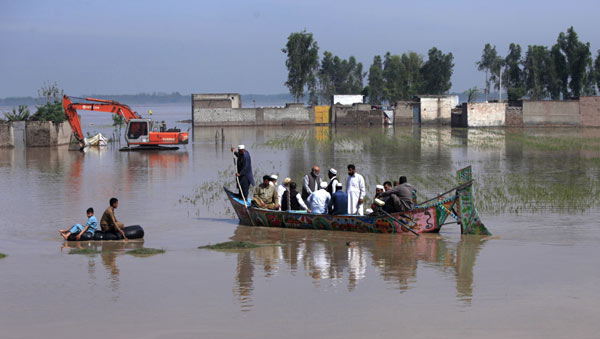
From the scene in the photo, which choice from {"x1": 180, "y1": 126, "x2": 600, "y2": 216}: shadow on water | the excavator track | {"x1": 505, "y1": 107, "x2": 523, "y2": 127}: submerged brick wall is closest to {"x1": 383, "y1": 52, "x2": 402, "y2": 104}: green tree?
{"x1": 505, "y1": 107, "x2": 523, "y2": 127}: submerged brick wall

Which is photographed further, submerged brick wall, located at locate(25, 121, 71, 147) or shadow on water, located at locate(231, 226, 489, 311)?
submerged brick wall, located at locate(25, 121, 71, 147)

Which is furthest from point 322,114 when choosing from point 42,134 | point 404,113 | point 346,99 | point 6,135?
point 6,135

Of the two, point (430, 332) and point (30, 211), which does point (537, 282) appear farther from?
point (30, 211)

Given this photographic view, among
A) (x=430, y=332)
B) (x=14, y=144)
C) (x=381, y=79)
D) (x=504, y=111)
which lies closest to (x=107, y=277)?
(x=430, y=332)

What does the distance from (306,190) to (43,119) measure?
2909 centimetres

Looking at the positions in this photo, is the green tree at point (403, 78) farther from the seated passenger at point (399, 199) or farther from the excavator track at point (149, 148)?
the seated passenger at point (399, 199)

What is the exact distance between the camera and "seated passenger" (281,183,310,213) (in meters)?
15.1

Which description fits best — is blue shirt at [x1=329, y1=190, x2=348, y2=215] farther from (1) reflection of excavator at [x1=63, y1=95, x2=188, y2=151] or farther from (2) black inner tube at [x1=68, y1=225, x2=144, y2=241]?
(1) reflection of excavator at [x1=63, y1=95, x2=188, y2=151]

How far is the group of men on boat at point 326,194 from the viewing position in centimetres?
1420

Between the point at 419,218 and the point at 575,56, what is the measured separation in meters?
62.4

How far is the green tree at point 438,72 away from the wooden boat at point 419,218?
266 ft

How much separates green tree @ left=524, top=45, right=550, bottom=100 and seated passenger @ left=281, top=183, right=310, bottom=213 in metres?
70.0

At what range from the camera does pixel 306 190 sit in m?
15.5

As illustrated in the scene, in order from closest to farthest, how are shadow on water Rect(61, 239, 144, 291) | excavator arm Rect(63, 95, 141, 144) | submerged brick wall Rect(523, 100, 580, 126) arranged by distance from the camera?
1. shadow on water Rect(61, 239, 144, 291)
2. excavator arm Rect(63, 95, 141, 144)
3. submerged brick wall Rect(523, 100, 580, 126)
